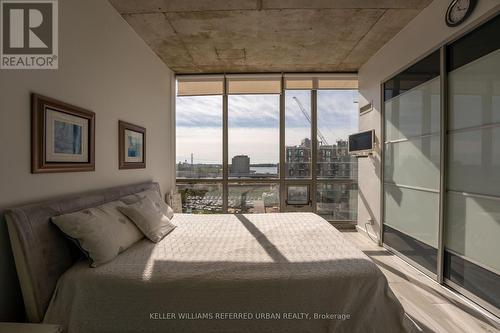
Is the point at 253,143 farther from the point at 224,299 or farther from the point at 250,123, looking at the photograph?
the point at 224,299

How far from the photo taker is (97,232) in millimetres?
1606

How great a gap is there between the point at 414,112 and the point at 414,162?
59 centimetres

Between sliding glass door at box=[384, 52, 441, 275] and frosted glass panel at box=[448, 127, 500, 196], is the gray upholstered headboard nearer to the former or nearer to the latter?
Result: frosted glass panel at box=[448, 127, 500, 196]

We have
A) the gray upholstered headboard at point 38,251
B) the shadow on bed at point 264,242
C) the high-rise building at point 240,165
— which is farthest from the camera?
the high-rise building at point 240,165

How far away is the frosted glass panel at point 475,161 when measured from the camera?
1.85 metres

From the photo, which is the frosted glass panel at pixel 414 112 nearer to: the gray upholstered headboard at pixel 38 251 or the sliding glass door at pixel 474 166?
the sliding glass door at pixel 474 166

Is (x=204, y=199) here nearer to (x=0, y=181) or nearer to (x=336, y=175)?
(x=336, y=175)

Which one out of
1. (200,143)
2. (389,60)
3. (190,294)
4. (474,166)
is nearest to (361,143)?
(389,60)

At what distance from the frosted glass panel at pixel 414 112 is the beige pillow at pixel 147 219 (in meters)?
2.93

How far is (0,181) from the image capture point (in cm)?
140

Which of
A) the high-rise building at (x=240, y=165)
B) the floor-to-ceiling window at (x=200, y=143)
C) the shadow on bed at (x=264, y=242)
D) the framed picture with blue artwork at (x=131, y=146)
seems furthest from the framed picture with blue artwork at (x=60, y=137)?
the high-rise building at (x=240, y=165)

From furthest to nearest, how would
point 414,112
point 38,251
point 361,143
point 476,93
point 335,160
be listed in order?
point 335,160 → point 361,143 → point 414,112 → point 476,93 → point 38,251

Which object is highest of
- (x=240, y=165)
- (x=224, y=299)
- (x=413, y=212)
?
(x=240, y=165)

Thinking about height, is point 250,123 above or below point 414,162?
above
